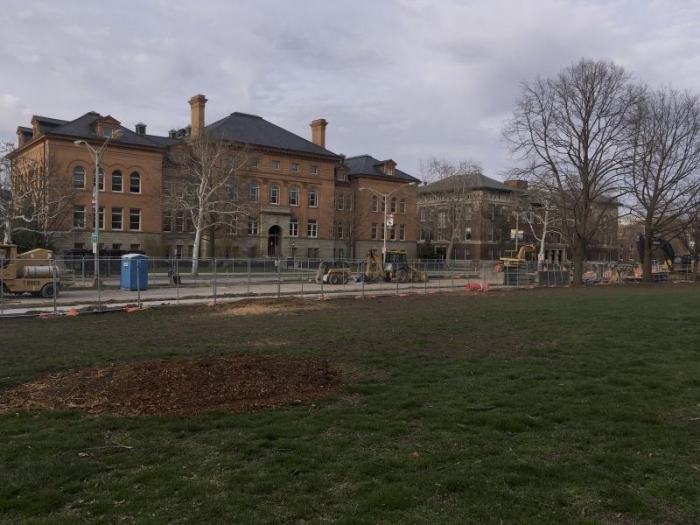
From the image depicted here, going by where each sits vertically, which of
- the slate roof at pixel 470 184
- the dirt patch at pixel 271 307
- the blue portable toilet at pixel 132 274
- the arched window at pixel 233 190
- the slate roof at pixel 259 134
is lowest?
the dirt patch at pixel 271 307

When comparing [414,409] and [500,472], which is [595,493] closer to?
[500,472]

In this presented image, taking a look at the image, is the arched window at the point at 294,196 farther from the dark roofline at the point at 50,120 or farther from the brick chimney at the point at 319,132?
the dark roofline at the point at 50,120

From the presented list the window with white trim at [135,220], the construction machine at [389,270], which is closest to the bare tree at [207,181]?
the window with white trim at [135,220]

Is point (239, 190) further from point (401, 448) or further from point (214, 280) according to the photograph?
point (401, 448)

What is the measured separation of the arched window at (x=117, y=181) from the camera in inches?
2340

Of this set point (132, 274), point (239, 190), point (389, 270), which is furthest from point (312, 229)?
point (132, 274)

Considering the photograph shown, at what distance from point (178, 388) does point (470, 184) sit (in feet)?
247

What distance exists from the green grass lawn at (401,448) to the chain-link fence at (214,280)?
13.3 metres

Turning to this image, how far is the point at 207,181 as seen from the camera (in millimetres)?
47562

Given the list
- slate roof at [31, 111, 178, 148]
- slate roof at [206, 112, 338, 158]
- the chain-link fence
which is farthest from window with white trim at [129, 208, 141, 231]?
the chain-link fence

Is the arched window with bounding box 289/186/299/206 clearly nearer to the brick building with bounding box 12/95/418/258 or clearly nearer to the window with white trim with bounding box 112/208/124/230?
the brick building with bounding box 12/95/418/258

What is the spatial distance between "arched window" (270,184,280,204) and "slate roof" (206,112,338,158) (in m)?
5.17

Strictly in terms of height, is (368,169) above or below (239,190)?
above

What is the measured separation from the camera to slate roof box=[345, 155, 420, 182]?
8012 centimetres
